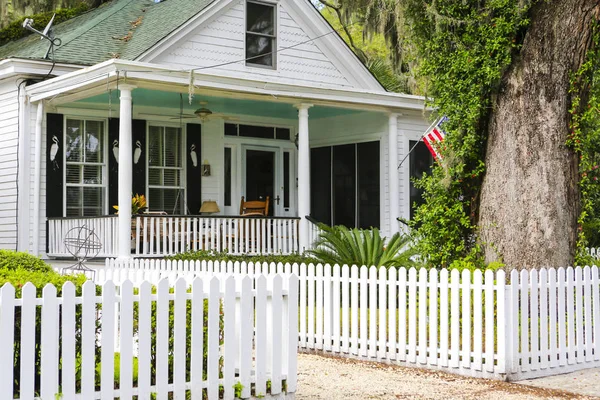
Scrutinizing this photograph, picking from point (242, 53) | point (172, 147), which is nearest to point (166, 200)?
point (172, 147)

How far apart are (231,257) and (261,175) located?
4.50 m

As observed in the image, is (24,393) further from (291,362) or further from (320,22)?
(320,22)

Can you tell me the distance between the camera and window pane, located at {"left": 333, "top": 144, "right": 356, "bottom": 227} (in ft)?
63.6

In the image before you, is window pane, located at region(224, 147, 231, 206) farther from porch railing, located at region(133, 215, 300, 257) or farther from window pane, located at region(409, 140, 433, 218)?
window pane, located at region(409, 140, 433, 218)

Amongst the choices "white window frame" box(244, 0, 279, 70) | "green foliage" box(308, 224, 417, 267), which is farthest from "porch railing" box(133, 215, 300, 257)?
"white window frame" box(244, 0, 279, 70)

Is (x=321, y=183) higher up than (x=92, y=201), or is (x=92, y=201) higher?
(x=321, y=183)

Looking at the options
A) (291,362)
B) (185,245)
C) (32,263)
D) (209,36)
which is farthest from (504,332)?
(209,36)

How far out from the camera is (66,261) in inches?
610

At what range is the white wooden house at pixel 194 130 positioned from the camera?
49.7ft

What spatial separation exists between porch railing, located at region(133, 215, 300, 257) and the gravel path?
22.9 ft

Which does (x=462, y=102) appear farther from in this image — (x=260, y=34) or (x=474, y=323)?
(x=260, y=34)

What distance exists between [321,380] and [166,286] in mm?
2425

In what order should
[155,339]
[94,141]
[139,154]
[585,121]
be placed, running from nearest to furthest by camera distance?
1. [155,339]
2. [585,121]
3. [94,141]
4. [139,154]

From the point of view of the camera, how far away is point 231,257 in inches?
597
